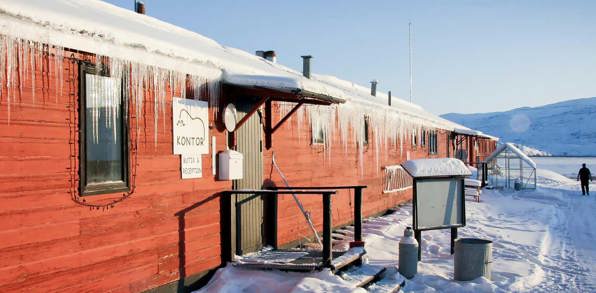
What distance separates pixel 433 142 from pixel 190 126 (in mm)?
17269

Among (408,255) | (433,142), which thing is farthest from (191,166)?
(433,142)

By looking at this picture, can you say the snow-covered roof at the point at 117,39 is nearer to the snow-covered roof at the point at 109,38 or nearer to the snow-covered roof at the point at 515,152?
the snow-covered roof at the point at 109,38

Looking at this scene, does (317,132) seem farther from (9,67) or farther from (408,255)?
(9,67)

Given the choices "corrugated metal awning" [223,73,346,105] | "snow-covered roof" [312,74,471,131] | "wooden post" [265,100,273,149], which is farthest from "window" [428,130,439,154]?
"corrugated metal awning" [223,73,346,105]

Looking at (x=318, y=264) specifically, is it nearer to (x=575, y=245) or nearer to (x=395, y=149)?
(x=575, y=245)

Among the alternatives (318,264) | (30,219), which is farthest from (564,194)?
(30,219)

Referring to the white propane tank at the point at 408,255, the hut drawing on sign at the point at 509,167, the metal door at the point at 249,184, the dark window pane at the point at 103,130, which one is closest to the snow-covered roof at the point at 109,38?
the dark window pane at the point at 103,130

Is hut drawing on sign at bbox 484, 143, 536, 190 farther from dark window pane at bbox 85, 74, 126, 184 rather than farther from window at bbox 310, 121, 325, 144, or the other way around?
dark window pane at bbox 85, 74, 126, 184

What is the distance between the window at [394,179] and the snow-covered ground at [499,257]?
30.4 inches

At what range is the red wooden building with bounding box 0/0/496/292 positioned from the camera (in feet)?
15.7

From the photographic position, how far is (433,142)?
2292 cm

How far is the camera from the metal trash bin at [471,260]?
8156mm

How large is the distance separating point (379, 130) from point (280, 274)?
29.6 ft

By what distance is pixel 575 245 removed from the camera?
1196 cm
